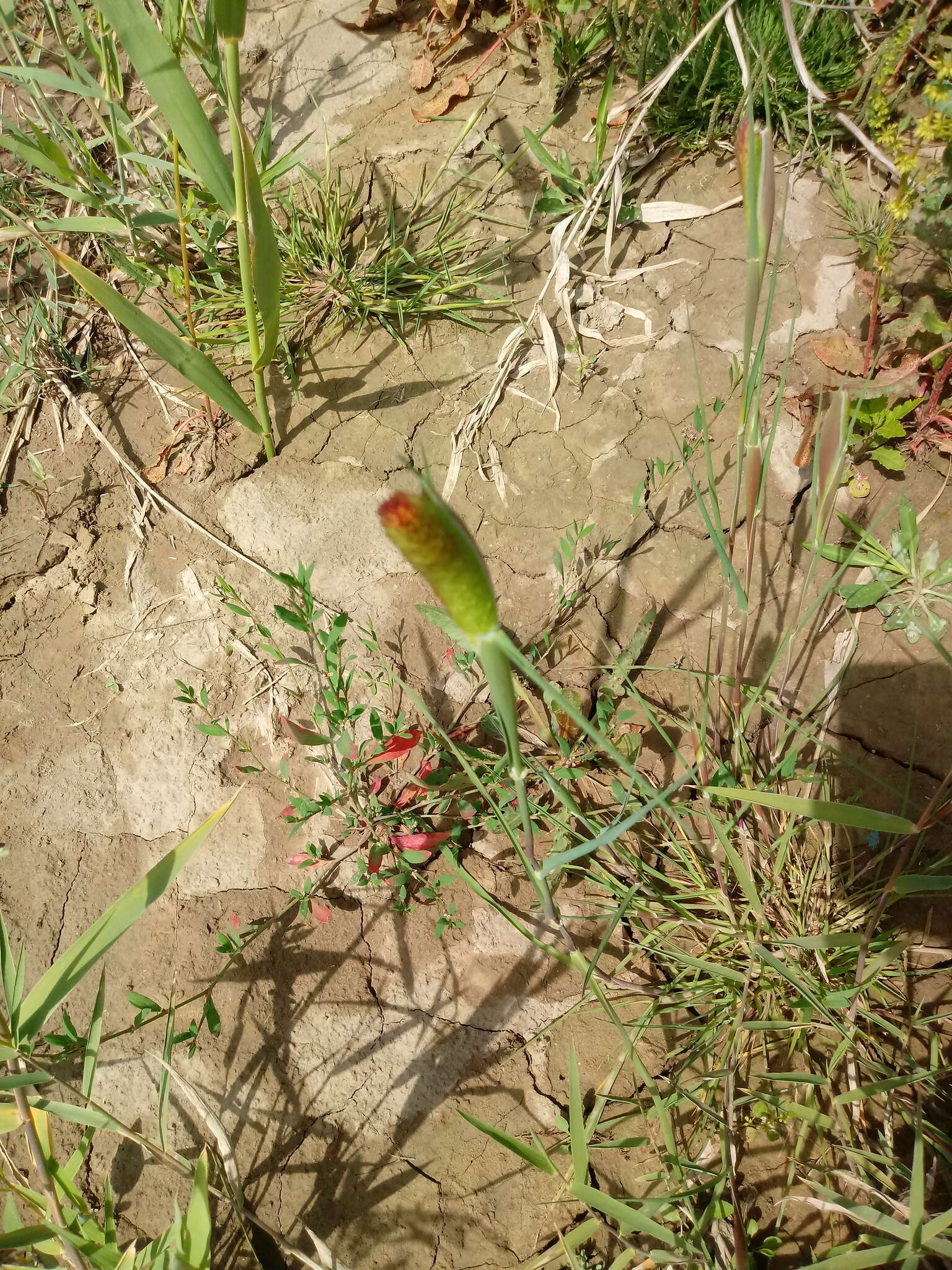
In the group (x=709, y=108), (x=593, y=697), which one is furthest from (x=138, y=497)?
(x=709, y=108)

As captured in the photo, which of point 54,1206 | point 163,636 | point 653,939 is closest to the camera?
A: point 54,1206

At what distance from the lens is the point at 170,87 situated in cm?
119

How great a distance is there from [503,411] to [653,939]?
46.4 inches

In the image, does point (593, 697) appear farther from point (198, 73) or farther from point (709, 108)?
point (198, 73)

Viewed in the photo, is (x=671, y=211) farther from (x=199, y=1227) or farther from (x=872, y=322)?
(x=199, y=1227)

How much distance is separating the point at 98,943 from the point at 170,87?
48.6 inches

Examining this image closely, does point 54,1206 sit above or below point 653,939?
above

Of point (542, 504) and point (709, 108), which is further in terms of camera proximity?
point (709, 108)

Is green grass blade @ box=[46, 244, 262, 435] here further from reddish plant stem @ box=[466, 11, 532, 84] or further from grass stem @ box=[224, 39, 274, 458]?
reddish plant stem @ box=[466, 11, 532, 84]

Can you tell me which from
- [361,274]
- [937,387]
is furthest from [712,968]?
[361,274]

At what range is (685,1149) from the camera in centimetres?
122

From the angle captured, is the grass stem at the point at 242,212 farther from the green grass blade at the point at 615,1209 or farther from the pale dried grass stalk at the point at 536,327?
the green grass blade at the point at 615,1209

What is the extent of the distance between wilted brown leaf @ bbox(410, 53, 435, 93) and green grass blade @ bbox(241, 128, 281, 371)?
934 mm

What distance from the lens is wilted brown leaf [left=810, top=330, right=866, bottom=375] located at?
167 centimetres
